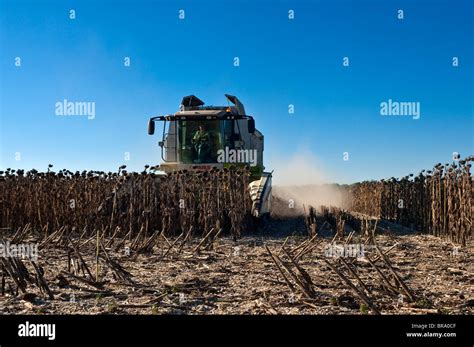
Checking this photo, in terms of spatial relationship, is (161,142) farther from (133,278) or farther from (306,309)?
A: (306,309)

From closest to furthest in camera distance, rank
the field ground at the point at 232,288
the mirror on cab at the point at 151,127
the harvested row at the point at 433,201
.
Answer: the field ground at the point at 232,288
the harvested row at the point at 433,201
the mirror on cab at the point at 151,127

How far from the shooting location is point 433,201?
14.2m

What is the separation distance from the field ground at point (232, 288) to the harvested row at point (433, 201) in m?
2.51

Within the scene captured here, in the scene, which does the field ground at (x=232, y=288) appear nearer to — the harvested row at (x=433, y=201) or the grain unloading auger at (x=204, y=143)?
the harvested row at (x=433, y=201)

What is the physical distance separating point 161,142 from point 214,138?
1.61m

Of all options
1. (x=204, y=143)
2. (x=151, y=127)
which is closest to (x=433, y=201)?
(x=204, y=143)

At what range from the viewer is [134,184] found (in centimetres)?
1394

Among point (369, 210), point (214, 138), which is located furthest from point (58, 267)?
point (369, 210)

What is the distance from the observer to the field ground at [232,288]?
5.56 meters

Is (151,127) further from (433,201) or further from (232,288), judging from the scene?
(232,288)

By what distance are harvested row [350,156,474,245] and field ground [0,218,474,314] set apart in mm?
2515

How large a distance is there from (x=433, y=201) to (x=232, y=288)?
9.02 meters

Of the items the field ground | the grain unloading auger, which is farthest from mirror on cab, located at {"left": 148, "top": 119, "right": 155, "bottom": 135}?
the field ground

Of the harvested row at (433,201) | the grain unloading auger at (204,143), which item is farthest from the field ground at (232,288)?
the grain unloading auger at (204,143)
